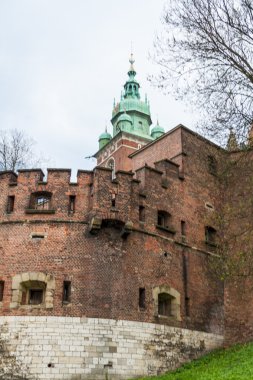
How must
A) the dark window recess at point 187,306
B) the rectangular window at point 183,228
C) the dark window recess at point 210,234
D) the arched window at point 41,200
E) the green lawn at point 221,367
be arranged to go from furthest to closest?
the dark window recess at point 210,234, the rectangular window at point 183,228, the dark window recess at point 187,306, the arched window at point 41,200, the green lawn at point 221,367

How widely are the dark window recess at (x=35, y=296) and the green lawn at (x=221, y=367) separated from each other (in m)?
→ 4.46

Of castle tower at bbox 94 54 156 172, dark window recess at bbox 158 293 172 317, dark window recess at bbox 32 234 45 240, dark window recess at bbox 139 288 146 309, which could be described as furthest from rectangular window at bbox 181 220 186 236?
castle tower at bbox 94 54 156 172

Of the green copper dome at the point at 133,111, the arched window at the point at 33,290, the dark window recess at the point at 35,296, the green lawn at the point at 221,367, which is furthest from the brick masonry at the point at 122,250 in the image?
the green copper dome at the point at 133,111

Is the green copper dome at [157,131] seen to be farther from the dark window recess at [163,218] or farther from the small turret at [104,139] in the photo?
the dark window recess at [163,218]

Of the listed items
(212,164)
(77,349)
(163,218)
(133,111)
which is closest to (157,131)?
(133,111)

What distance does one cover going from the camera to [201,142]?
78.7ft

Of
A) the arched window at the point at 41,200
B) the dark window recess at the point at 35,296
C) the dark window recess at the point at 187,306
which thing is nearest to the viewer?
the dark window recess at the point at 35,296

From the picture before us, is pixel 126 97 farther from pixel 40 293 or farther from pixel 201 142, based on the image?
pixel 40 293

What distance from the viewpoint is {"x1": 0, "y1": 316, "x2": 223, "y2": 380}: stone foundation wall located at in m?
16.7

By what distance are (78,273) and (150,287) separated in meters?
2.78

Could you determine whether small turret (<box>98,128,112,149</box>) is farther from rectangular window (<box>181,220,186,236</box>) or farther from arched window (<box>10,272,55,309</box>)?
arched window (<box>10,272,55,309</box>)

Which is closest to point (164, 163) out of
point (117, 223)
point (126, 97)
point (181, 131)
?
point (181, 131)

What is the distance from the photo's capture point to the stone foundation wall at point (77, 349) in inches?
656

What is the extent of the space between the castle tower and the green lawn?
3085 cm
